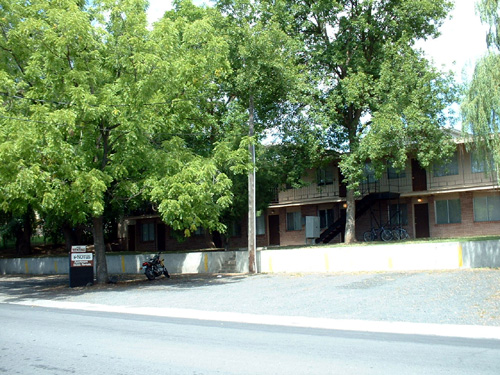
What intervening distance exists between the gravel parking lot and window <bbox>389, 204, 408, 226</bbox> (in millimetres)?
13733

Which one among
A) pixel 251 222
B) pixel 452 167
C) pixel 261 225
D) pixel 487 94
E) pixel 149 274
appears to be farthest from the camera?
pixel 261 225

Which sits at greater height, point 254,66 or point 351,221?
point 254,66

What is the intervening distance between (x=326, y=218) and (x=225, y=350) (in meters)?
29.7

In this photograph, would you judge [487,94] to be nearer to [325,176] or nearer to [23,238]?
[325,176]

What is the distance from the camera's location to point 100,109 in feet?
60.2

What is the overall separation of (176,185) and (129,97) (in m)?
3.74

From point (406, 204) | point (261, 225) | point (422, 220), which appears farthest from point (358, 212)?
point (261, 225)

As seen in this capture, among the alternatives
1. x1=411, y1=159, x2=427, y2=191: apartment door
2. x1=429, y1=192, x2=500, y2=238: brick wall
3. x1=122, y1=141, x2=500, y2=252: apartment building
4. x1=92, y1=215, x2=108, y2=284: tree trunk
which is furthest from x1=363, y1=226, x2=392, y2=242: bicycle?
x1=92, y1=215, x2=108, y2=284: tree trunk

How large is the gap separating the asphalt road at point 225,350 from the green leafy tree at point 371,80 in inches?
705

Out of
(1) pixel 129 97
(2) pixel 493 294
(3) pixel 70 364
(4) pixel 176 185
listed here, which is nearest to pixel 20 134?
(1) pixel 129 97

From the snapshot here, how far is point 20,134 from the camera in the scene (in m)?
Result: 17.2

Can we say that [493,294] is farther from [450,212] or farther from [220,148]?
[450,212]

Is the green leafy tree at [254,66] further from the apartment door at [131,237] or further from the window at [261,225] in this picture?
the apartment door at [131,237]

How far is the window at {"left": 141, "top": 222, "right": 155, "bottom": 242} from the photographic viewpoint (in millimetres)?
46219
